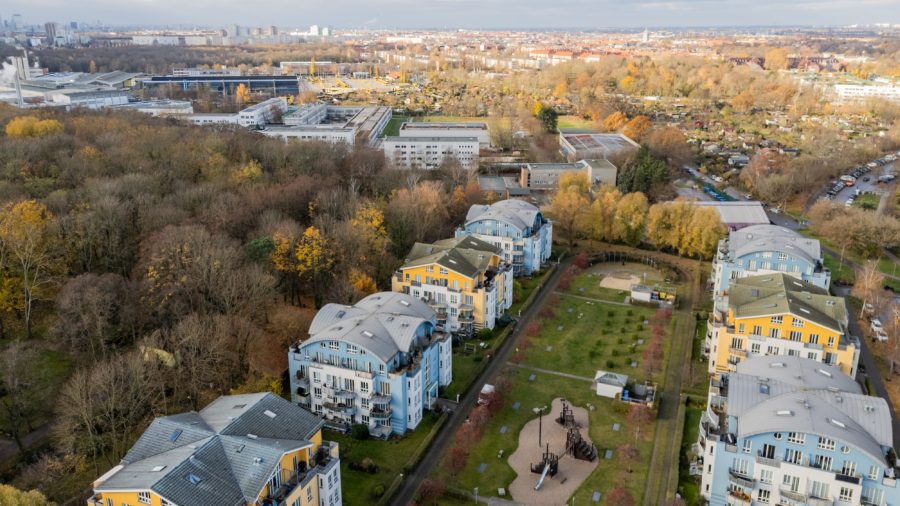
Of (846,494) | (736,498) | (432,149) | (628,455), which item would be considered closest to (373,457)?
(628,455)

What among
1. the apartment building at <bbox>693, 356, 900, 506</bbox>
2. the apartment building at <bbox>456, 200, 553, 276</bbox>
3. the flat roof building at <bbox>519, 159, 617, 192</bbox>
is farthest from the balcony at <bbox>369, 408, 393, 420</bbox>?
the flat roof building at <bbox>519, 159, 617, 192</bbox>

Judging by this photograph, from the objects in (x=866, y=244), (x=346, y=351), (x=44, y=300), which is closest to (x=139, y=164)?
(x=44, y=300)

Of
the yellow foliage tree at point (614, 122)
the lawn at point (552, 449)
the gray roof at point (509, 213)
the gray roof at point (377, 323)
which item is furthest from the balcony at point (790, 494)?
the yellow foliage tree at point (614, 122)

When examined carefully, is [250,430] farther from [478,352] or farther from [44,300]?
[44,300]

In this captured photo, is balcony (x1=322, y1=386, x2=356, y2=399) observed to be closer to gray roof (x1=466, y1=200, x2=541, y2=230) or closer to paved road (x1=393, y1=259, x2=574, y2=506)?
paved road (x1=393, y1=259, x2=574, y2=506)

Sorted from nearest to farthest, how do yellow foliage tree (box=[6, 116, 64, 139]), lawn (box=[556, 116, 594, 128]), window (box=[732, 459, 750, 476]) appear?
window (box=[732, 459, 750, 476]), yellow foliage tree (box=[6, 116, 64, 139]), lawn (box=[556, 116, 594, 128])

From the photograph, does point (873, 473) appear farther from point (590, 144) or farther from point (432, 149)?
point (590, 144)
